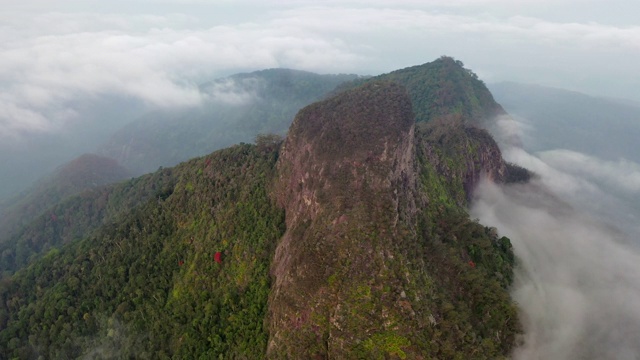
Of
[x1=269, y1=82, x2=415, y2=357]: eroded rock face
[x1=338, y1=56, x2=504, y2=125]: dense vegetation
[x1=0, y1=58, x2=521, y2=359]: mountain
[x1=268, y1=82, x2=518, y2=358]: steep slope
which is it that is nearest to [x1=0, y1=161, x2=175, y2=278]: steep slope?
[x1=0, y1=58, x2=521, y2=359]: mountain

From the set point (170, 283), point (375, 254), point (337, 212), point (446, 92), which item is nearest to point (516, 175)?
point (446, 92)

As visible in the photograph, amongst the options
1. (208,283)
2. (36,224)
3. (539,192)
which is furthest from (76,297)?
(539,192)

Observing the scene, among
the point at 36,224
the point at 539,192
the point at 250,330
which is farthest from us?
the point at 36,224

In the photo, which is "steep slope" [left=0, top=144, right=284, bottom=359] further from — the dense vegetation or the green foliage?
the dense vegetation

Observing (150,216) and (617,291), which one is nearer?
(617,291)

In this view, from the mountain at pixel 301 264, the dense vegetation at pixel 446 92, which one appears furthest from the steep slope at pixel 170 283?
the dense vegetation at pixel 446 92

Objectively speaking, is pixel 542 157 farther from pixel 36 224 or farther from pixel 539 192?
pixel 36 224

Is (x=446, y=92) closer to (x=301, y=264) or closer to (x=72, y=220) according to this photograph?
(x=301, y=264)

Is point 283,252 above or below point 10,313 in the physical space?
above
